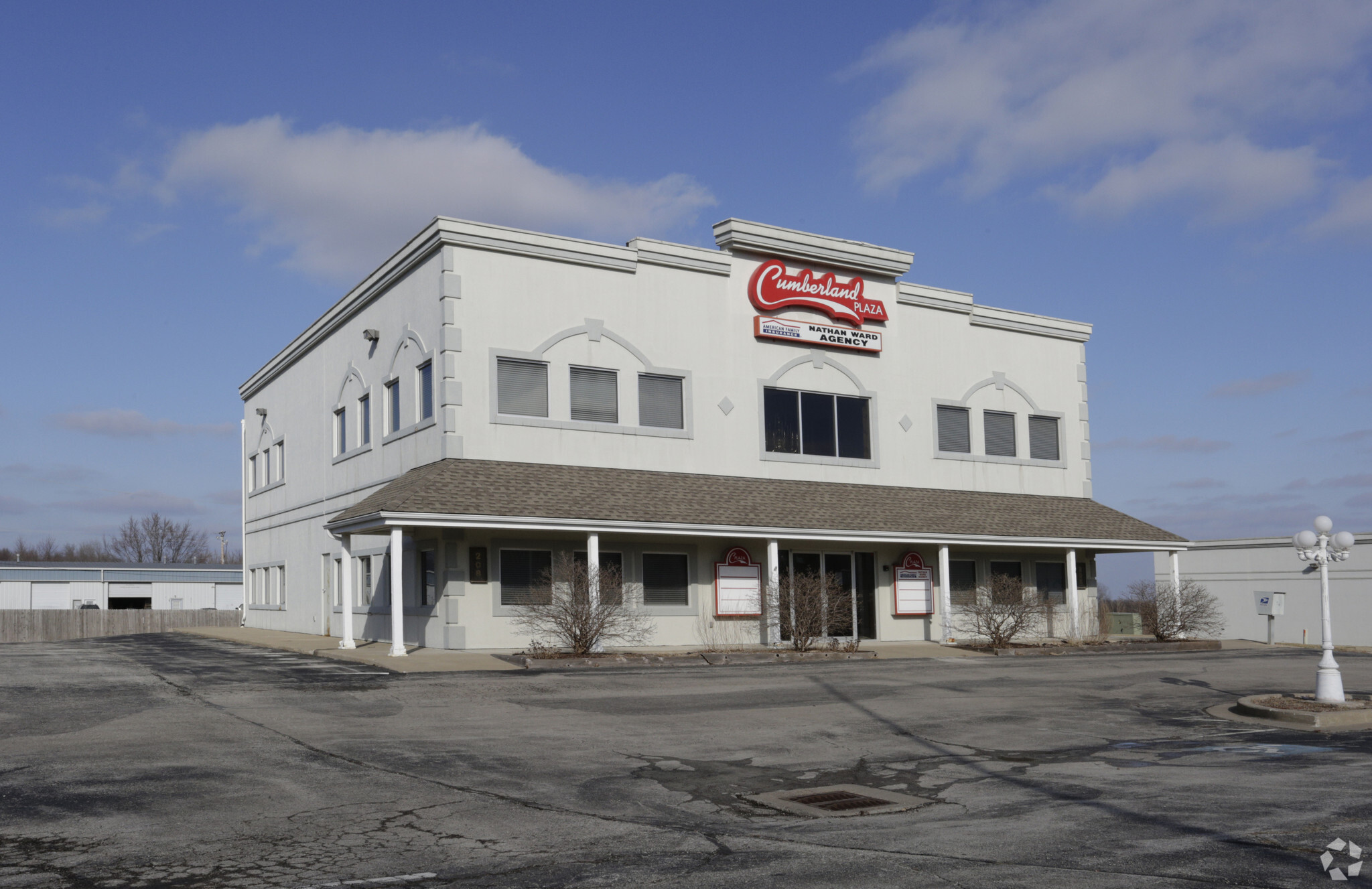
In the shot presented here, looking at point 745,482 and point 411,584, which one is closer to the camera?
point 411,584

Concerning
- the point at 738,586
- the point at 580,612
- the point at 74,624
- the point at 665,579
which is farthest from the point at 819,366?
the point at 74,624

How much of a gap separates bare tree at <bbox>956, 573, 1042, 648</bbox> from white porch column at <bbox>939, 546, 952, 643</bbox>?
0.55m

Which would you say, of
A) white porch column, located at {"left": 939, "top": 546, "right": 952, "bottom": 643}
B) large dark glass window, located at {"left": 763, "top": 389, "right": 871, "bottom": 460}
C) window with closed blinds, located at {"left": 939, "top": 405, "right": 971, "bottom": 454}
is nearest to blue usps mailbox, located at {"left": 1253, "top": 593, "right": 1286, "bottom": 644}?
window with closed blinds, located at {"left": 939, "top": 405, "right": 971, "bottom": 454}

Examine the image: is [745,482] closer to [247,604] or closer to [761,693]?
[761,693]

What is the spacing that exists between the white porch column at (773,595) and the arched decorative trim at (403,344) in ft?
29.7

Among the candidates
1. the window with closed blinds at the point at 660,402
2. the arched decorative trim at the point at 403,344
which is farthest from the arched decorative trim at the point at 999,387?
the arched decorative trim at the point at 403,344

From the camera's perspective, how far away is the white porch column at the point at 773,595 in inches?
1029

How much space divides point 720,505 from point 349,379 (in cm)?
1160

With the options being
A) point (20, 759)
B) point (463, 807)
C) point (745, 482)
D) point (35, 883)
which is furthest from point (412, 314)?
point (35, 883)

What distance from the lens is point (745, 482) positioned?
28.6 metres

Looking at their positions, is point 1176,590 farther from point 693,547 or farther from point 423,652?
point 423,652

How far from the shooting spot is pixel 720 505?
2664cm

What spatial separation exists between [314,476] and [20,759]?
2391 cm

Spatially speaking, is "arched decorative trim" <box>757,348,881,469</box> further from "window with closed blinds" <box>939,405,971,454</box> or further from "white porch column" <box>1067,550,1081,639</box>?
"white porch column" <box>1067,550,1081,639</box>
